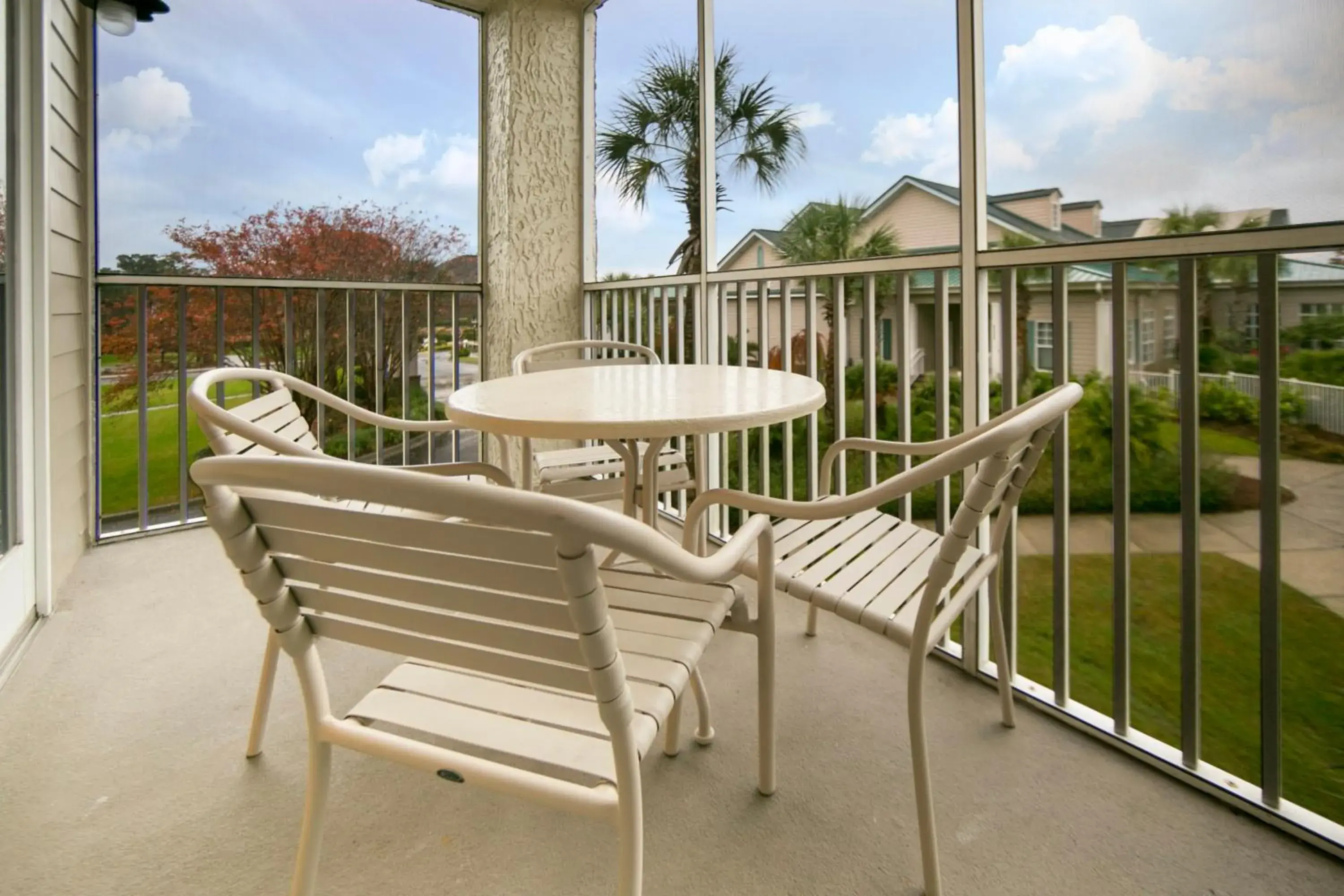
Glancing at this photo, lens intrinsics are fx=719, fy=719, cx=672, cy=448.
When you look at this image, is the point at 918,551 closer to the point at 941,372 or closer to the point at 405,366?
the point at 941,372

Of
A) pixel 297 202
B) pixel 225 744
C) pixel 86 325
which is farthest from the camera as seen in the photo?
pixel 297 202

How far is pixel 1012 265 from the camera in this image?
1793mm

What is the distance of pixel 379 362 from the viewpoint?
3.94 metres

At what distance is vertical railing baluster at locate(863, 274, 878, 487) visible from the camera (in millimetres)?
2311

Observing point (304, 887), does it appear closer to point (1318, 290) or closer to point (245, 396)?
point (1318, 290)

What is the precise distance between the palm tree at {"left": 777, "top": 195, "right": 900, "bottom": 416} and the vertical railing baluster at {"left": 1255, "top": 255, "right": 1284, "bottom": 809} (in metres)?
1.17

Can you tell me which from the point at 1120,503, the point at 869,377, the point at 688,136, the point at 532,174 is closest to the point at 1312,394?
the point at 1120,503

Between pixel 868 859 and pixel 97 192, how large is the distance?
3866 mm

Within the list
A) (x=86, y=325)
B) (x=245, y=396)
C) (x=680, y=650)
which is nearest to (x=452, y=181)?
(x=245, y=396)

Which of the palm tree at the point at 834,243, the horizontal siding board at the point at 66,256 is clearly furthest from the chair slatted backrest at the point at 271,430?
the palm tree at the point at 834,243

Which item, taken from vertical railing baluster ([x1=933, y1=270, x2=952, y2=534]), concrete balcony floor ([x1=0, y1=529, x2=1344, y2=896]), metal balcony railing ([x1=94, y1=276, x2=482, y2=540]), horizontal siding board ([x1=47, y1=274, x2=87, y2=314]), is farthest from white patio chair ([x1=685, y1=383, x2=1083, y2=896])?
horizontal siding board ([x1=47, y1=274, x2=87, y2=314])

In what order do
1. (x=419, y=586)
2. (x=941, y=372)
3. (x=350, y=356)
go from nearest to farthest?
1. (x=419, y=586)
2. (x=941, y=372)
3. (x=350, y=356)

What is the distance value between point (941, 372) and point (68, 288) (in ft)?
10.6

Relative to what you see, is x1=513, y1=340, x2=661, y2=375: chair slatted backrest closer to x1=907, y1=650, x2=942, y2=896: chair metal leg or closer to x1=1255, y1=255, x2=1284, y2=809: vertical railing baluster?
x1=907, y1=650, x2=942, y2=896: chair metal leg
